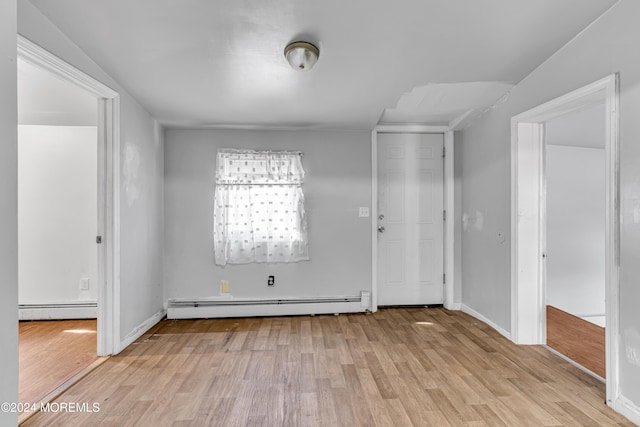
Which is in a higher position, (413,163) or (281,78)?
(281,78)

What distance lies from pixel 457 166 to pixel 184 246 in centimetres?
318

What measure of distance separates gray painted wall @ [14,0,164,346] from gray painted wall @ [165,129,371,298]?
160 mm

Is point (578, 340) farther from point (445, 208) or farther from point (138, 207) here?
point (138, 207)

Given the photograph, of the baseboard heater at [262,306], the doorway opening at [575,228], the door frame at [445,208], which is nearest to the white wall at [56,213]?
the baseboard heater at [262,306]

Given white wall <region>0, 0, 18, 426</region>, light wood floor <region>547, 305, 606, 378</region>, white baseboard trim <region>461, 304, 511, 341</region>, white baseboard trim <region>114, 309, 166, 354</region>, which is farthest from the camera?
white baseboard trim <region>461, 304, 511, 341</region>

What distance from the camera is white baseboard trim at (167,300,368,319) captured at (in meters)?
3.19

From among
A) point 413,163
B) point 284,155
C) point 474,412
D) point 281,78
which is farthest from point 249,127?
point 474,412

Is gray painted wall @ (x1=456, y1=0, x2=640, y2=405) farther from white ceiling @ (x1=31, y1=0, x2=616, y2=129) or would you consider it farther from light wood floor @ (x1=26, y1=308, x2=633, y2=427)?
light wood floor @ (x1=26, y1=308, x2=633, y2=427)

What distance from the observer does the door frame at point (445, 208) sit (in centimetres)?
338

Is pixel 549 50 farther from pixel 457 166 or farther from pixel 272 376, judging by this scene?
pixel 272 376

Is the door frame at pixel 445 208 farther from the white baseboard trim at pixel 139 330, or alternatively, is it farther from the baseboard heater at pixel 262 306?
the white baseboard trim at pixel 139 330

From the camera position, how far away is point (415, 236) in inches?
137

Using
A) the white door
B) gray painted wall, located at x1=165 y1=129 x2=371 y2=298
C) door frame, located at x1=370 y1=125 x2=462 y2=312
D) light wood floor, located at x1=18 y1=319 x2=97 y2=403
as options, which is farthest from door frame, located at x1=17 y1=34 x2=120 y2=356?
the white door

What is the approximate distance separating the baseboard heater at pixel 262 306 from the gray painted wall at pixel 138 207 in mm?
257
